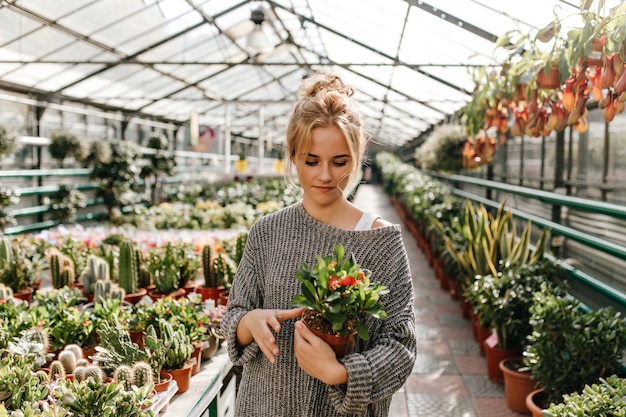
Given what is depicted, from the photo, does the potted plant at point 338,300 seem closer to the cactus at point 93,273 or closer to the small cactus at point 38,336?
the small cactus at point 38,336

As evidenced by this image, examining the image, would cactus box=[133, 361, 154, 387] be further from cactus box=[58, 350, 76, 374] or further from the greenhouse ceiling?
the greenhouse ceiling

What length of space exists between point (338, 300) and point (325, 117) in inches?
15.9

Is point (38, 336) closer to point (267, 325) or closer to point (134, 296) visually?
point (134, 296)

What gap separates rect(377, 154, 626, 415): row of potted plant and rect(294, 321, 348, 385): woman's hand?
1.43 meters

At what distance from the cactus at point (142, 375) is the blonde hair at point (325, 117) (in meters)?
0.87

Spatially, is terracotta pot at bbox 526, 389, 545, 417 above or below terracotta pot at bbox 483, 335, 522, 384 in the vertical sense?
above

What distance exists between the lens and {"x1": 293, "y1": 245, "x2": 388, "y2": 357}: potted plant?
109 cm

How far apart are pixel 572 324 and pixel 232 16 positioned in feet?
26.6

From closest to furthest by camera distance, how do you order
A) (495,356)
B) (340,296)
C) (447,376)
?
(340,296)
(495,356)
(447,376)

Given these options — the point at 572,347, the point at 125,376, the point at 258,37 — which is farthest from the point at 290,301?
the point at 258,37

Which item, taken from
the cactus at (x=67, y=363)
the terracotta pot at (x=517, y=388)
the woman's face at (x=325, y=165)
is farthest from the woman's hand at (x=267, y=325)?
the terracotta pot at (x=517, y=388)

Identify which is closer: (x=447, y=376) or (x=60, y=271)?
(x=60, y=271)

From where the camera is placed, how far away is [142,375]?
1767mm

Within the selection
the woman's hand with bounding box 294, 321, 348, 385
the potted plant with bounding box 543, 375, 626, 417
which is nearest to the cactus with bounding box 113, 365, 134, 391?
the woman's hand with bounding box 294, 321, 348, 385
